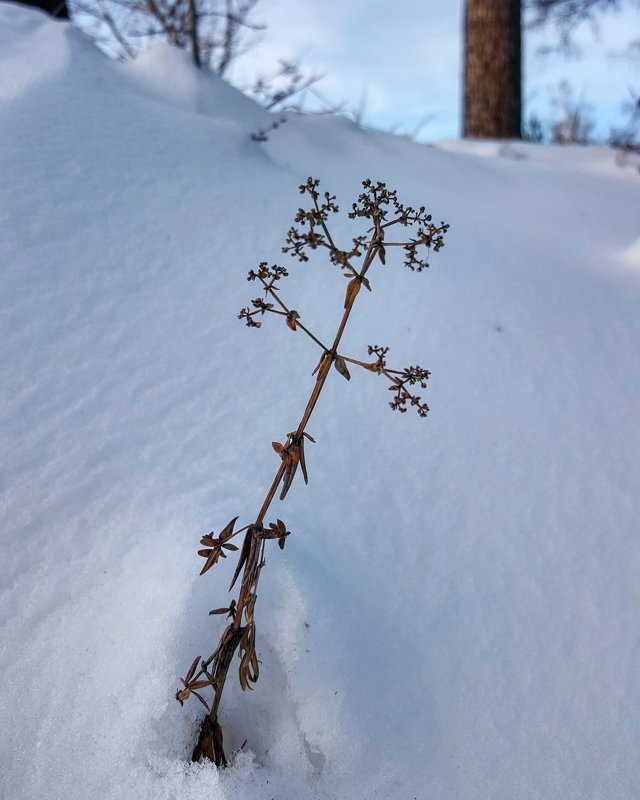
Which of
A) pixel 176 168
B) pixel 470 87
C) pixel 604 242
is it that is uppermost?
pixel 470 87

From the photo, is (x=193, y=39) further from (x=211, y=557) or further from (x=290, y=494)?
(x=211, y=557)

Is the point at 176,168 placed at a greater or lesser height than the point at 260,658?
greater

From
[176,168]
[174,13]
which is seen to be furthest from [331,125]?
[174,13]

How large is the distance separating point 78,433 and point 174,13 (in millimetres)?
4387

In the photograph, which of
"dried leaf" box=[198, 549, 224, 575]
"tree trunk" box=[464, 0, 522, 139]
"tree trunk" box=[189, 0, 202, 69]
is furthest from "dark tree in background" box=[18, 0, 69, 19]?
"dried leaf" box=[198, 549, 224, 575]

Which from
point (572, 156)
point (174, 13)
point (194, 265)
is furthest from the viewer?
point (174, 13)

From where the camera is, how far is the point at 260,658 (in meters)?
1.03

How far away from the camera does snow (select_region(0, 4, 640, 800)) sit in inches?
37.9

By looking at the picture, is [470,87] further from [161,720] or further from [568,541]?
[161,720]

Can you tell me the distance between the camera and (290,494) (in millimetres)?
1210

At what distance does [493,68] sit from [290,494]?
3.94 meters

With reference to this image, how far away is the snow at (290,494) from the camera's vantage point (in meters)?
0.96

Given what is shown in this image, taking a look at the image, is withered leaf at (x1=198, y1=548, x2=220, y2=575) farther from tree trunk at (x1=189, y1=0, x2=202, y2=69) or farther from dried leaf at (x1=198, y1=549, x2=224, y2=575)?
tree trunk at (x1=189, y1=0, x2=202, y2=69)

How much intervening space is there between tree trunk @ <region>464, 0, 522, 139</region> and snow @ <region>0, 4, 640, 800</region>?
2644 mm
